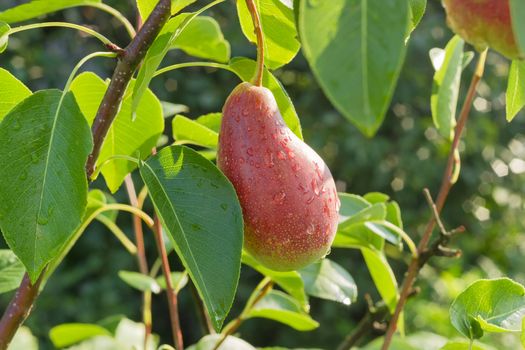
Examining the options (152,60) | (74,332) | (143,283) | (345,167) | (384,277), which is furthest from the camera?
(345,167)

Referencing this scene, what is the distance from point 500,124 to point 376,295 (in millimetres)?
860

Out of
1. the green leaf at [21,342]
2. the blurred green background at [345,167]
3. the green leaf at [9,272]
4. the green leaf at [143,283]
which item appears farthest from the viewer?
the blurred green background at [345,167]

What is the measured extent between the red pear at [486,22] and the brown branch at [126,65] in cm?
24

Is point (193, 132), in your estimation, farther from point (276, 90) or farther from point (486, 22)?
point (486, 22)

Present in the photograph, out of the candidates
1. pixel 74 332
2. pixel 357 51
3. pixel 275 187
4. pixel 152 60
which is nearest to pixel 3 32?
pixel 152 60

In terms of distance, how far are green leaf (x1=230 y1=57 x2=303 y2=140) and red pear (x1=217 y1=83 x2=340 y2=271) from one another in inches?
3.0

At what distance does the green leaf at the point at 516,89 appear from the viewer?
69 cm

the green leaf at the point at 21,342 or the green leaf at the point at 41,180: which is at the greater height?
the green leaf at the point at 41,180

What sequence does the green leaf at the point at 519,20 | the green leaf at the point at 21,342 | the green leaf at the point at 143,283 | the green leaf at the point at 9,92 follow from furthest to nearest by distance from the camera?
the green leaf at the point at 21,342 < the green leaf at the point at 143,283 < the green leaf at the point at 9,92 < the green leaf at the point at 519,20

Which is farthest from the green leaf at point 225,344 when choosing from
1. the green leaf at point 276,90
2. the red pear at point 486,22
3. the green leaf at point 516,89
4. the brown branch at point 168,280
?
the red pear at point 486,22

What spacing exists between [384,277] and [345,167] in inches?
89.0

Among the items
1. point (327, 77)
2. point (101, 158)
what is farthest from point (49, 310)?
point (327, 77)

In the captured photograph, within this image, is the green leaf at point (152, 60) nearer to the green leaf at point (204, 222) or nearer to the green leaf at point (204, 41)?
the green leaf at point (204, 222)

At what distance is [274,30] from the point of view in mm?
776
